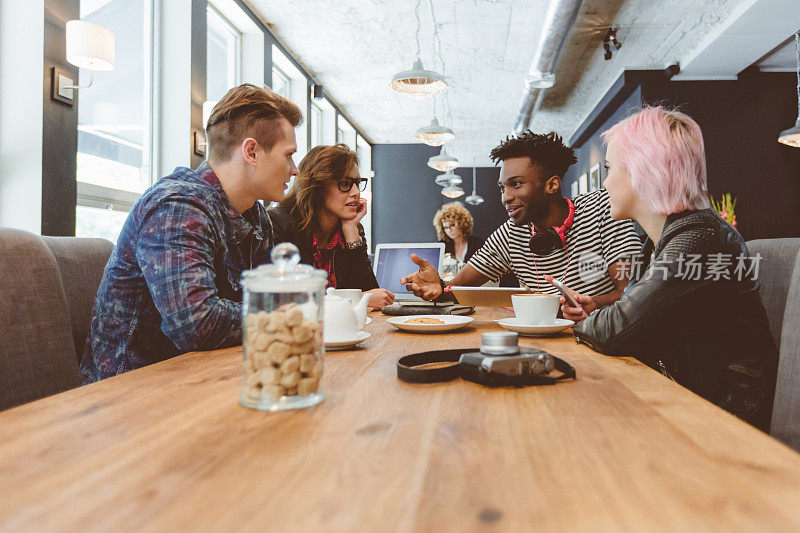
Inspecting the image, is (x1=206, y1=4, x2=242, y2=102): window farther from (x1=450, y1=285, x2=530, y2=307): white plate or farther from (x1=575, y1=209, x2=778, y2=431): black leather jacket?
(x1=575, y1=209, x2=778, y2=431): black leather jacket

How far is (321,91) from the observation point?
266 inches

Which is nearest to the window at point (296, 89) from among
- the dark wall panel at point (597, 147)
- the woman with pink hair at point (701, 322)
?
the dark wall panel at point (597, 147)

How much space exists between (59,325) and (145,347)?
0.75ft

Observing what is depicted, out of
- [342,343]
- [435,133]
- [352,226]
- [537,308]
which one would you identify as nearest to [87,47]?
[352,226]

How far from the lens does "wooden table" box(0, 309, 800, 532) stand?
14.5 inches

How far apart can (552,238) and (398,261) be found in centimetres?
88

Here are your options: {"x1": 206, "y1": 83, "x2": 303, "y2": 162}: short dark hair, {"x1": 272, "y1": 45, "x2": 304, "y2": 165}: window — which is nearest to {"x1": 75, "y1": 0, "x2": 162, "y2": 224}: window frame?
{"x1": 272, "y1": 45, "x2": 304, "y2": 165}: window

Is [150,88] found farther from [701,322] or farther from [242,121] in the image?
[701,322]

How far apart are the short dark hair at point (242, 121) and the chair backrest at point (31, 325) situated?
0.59 m

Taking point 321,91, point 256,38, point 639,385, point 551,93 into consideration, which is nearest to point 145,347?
point 639,385

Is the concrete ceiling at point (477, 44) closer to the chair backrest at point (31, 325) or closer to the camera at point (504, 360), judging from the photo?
the chair backrest at point (31, 325)

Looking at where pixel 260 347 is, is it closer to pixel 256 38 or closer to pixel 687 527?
pixel 687 527

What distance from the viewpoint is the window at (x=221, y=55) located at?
15.5ft

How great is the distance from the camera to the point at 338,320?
42.2 inches
